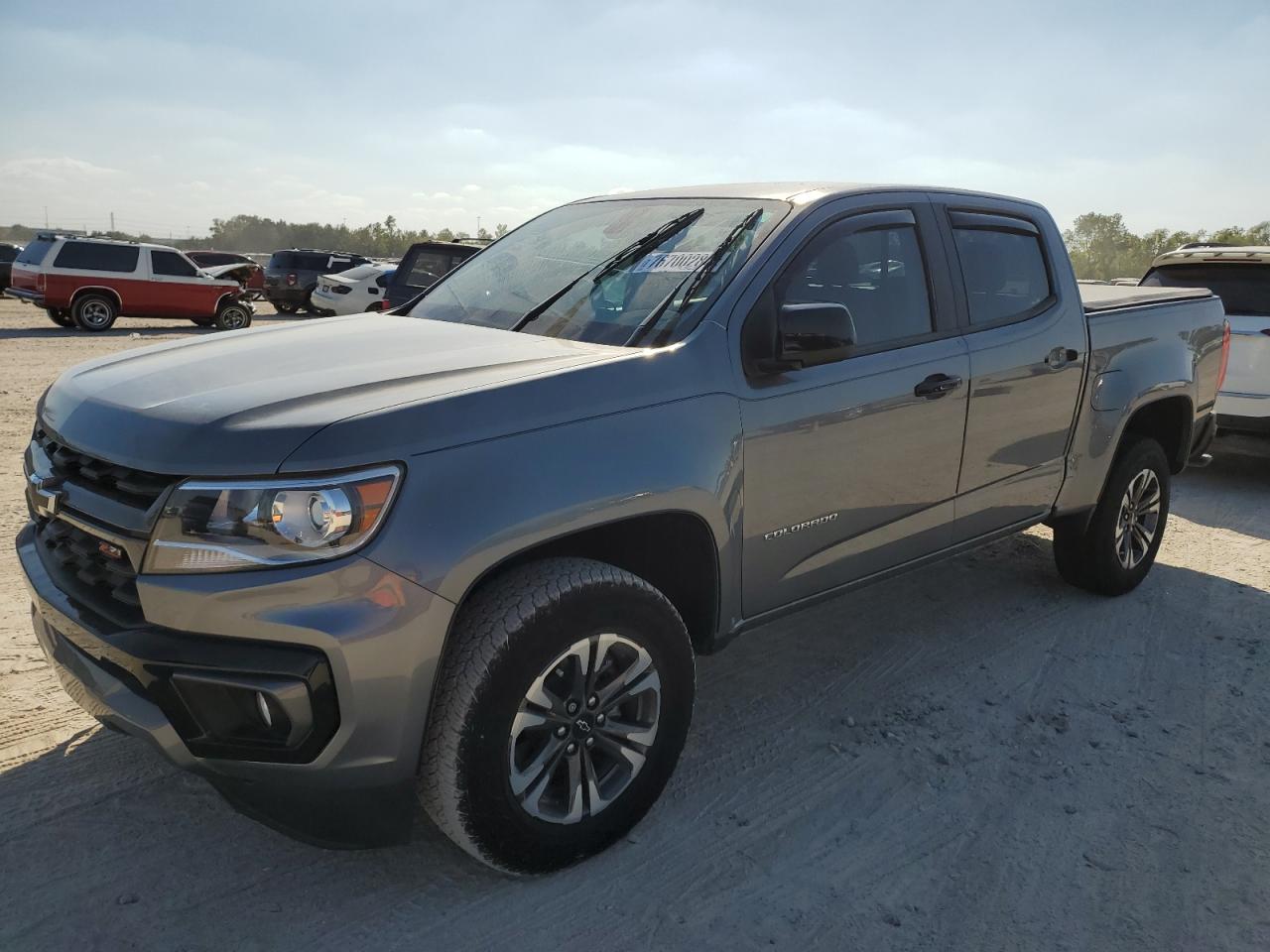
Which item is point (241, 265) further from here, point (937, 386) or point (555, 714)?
point (555, 714)

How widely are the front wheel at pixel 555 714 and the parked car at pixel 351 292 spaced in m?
18.0

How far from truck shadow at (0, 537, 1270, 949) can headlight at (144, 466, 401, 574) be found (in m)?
0.99

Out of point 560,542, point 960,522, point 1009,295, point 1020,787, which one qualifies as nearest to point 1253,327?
point 1009,295

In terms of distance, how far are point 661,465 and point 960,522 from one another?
1719mm

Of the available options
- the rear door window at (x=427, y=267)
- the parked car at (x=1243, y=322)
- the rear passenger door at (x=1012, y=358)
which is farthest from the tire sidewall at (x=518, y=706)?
the rear door window at (x=427, y=267)

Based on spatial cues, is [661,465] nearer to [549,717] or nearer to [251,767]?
[549,717]

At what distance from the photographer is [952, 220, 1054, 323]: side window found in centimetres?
393

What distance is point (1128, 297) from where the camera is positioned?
16.6ft

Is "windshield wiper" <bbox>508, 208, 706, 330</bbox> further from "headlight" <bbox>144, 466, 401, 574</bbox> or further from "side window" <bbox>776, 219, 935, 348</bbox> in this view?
"headlight" <bbox>144, 466, 401, 574</bbox>

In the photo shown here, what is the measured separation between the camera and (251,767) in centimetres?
228

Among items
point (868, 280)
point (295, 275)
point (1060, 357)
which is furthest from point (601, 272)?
point (295, 275)

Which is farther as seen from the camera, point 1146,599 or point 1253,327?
point 1253,327

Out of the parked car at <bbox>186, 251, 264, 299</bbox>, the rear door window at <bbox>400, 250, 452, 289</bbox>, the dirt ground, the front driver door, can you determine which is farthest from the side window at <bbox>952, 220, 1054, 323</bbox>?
the parked car at <bbox>186, 251, 264, 299</bbox>

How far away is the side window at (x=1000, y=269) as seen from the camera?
12.9ft
